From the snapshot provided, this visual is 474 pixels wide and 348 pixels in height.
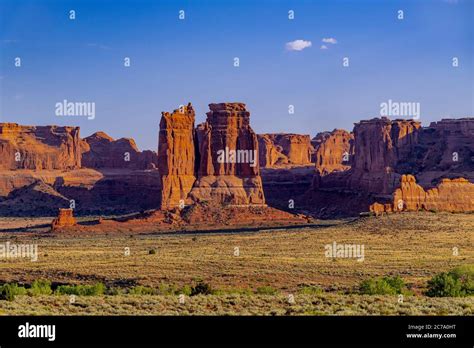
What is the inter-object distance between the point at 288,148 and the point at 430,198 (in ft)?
308

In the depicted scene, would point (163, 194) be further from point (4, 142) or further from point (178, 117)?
point (4, 142)

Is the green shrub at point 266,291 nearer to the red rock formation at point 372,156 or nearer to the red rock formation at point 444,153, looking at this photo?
the red rock formation at point 444,153

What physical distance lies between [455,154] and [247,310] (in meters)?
82.3

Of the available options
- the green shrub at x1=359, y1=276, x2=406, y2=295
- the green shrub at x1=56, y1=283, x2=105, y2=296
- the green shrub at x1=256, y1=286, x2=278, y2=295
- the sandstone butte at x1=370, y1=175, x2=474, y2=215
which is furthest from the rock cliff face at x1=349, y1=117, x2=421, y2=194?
the green shrub at x1=56, y1=283, x2=105, y2=296

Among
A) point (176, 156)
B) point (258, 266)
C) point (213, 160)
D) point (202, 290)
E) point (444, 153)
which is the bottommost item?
point (258, 266)

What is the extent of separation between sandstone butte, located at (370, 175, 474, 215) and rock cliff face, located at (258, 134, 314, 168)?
262 ft

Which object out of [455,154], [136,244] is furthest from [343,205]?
[136,244]

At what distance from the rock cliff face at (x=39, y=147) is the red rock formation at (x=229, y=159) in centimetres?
5823

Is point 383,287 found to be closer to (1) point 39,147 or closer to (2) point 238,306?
(2) point 238,306

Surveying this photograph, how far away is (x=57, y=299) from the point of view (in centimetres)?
2512

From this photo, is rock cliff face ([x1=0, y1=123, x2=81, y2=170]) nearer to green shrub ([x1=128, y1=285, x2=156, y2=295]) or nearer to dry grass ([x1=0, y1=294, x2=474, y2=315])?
green shrub ([x1=128, y1=285, x2=156, y2=295])

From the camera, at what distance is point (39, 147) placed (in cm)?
14450

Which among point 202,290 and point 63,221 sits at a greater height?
point 202,290

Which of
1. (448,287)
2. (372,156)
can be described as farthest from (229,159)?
(448,287)
